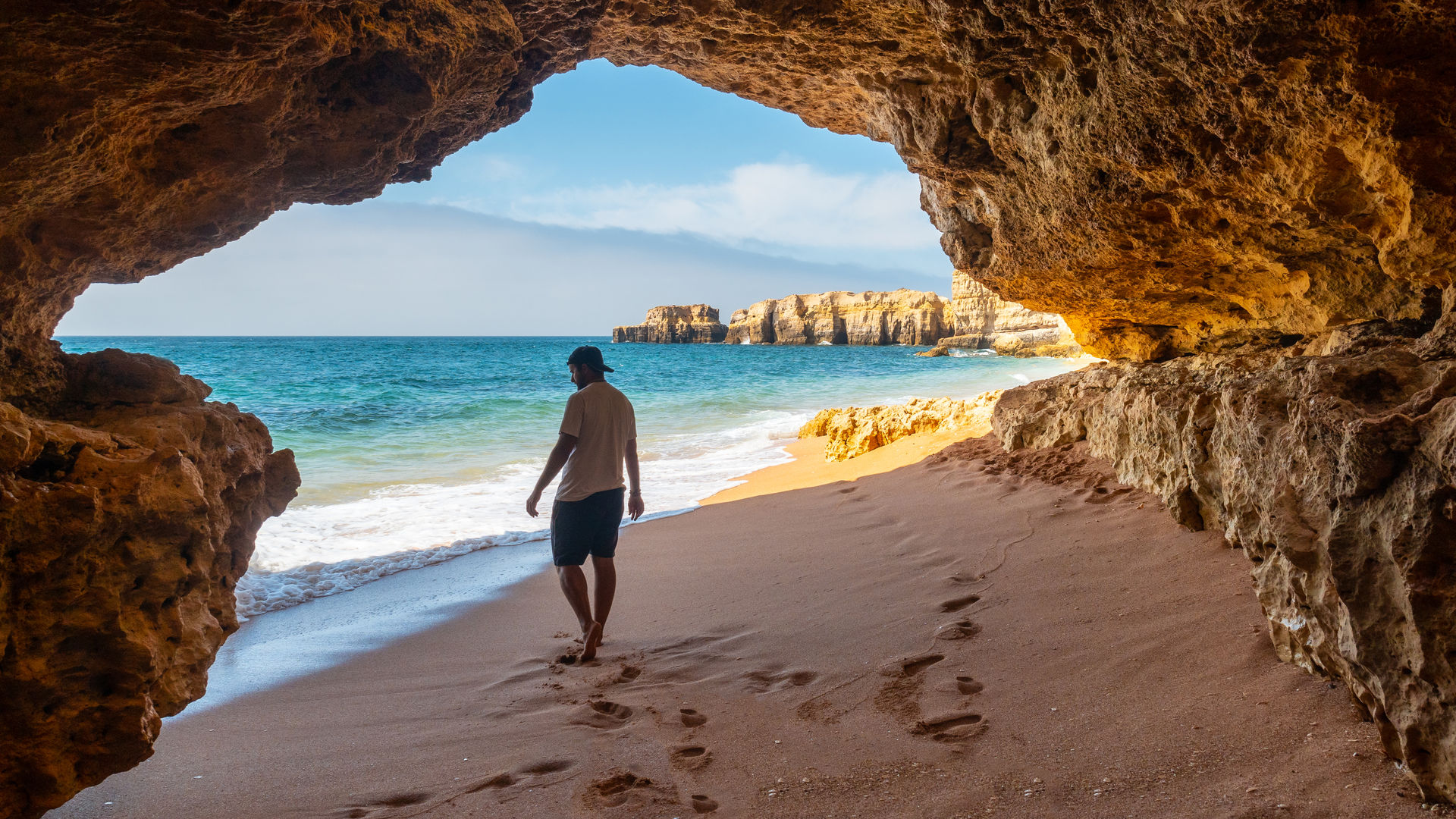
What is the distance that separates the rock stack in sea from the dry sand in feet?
168

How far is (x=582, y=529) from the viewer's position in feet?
12.6

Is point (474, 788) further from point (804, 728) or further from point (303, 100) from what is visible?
point (303, 100)

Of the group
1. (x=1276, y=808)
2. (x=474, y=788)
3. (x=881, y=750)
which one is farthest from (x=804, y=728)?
(x=1276, y=808)

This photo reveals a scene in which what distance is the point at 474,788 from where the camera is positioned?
2.35 metres

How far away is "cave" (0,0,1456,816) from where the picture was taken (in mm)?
1946

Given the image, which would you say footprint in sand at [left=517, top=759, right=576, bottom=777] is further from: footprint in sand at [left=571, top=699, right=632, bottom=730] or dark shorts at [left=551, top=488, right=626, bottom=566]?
dark shorts at [left=551, top=488, right=626, bottom=566]

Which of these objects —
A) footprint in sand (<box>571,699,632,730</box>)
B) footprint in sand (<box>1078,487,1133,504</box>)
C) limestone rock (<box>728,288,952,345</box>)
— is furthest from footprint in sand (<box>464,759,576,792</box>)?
limestone rock (<box>728,288,952,345</box>)

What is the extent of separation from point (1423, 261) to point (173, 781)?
5.00 m

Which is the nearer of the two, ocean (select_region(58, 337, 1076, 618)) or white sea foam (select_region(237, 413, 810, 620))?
white sea foam (select_region(237, 413, 810, 620))

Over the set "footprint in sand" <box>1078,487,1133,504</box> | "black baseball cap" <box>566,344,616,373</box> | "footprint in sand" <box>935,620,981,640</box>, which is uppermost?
"black baseball cap" <box>566,344,616,373</box>

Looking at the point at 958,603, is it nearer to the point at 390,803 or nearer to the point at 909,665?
the point at 909,665

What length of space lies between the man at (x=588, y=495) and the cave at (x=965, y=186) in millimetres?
1245

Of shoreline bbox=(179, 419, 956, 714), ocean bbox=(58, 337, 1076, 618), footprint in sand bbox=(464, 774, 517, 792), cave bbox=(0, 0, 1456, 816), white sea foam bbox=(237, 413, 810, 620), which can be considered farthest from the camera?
ocean bbox=(58, 337, 1076, 618)

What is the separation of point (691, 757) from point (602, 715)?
1.81 ft
